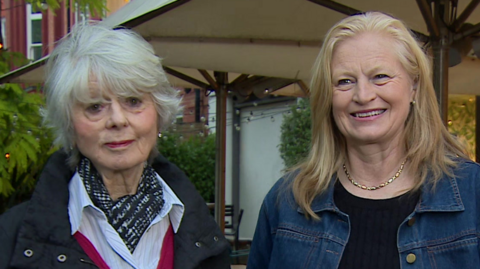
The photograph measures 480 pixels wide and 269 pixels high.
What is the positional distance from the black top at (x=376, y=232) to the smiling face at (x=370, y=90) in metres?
0.21

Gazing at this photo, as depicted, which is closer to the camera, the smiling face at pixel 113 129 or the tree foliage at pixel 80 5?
the smiling face at pixel 113 129

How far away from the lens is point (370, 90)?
1844 millimetres

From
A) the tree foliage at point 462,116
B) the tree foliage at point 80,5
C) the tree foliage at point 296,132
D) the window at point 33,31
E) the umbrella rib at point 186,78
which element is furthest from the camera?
the window at point 33,31

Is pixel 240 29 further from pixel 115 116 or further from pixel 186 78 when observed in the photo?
pixel 115 116

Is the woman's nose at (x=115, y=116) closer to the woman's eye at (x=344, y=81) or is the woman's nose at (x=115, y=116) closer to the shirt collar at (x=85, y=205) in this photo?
the shirt collar at (x=85, y=205)

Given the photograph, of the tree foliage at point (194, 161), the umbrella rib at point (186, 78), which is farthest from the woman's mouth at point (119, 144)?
the tree foliage at point (194, 161)

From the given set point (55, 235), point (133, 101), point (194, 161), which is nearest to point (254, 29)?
point (133, 101)

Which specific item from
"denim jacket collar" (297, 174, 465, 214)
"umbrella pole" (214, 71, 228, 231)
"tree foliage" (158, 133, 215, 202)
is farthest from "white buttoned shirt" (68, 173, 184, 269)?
"tree foliage" (158, 133, 215, 202)

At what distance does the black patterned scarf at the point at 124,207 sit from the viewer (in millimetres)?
1806

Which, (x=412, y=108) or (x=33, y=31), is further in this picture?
(x=33, y=31)

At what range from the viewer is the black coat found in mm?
1620

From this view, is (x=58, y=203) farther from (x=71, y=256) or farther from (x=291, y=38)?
(x=291, y=38)

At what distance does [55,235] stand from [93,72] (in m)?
0.49

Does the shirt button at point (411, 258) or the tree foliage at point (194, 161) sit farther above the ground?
the shirt button at point (411, 258)
